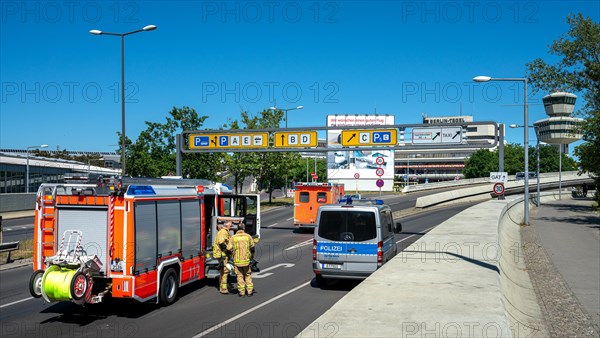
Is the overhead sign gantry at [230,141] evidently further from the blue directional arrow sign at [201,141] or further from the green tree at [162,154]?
the green tree at [162,154]

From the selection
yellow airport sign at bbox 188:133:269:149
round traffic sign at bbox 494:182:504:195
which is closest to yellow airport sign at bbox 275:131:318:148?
yellow airport sign at bbox 188:133:269:149

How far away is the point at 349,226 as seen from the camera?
1276 cm

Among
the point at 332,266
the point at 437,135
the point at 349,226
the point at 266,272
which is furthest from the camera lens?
the point at 437,135

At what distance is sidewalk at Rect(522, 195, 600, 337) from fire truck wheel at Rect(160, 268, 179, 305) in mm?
7830

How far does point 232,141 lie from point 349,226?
14.5 metres

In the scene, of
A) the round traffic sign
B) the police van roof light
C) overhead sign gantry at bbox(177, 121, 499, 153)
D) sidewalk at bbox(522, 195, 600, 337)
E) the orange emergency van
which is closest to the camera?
the police van roof light

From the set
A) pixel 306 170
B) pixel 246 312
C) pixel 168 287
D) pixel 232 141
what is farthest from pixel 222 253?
pixel 306 170

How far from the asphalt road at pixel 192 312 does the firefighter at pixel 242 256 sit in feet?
0.99

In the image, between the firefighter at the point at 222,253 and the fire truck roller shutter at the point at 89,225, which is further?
A: the firefighter at the point at 222,253

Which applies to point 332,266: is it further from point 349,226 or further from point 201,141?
point 201,141

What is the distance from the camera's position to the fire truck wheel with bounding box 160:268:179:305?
35.5 ft

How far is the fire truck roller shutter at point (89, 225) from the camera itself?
32.1 feet

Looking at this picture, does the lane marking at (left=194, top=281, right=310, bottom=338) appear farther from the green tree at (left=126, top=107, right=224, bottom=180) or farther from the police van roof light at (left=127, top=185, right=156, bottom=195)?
the green tree at (left=126, top=107, right=224, bottom=180)

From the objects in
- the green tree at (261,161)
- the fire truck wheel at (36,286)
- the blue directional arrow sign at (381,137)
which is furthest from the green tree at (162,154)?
the fire truck wheel at (36,286)
